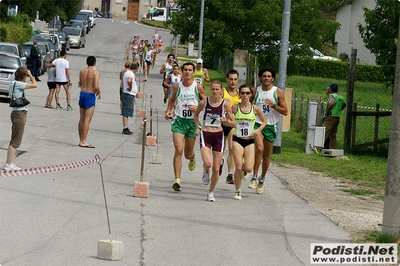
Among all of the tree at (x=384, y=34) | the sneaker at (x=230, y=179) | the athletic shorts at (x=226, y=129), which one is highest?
the tree at (x=384, y=34)

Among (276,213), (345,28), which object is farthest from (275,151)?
(345,28)

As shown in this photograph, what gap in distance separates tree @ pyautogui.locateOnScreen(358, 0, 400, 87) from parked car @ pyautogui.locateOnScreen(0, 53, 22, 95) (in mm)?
11834

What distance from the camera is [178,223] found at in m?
10.4

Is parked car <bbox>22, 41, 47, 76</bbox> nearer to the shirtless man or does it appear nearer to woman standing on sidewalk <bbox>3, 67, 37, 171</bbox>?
the shirtless man

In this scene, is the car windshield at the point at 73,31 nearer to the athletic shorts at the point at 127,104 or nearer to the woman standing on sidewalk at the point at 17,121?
the athletic shorts at the point at 127,104

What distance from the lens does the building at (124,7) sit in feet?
336

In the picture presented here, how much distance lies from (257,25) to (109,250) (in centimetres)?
3340

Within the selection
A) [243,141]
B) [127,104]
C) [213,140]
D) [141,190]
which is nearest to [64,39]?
[127,104]

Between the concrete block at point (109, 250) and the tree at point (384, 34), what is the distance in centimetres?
1305

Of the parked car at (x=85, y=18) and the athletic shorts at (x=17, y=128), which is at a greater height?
the parked car at (x=85, y=18)

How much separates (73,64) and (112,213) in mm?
38083

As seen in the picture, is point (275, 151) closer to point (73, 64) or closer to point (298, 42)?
point (298, 42)

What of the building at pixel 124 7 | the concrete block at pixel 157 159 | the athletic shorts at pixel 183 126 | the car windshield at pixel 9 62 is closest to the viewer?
the athletic shorts at pixel 183 126

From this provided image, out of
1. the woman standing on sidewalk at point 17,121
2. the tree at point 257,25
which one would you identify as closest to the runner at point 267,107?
the woman standing on sidewalk at point 17,121
